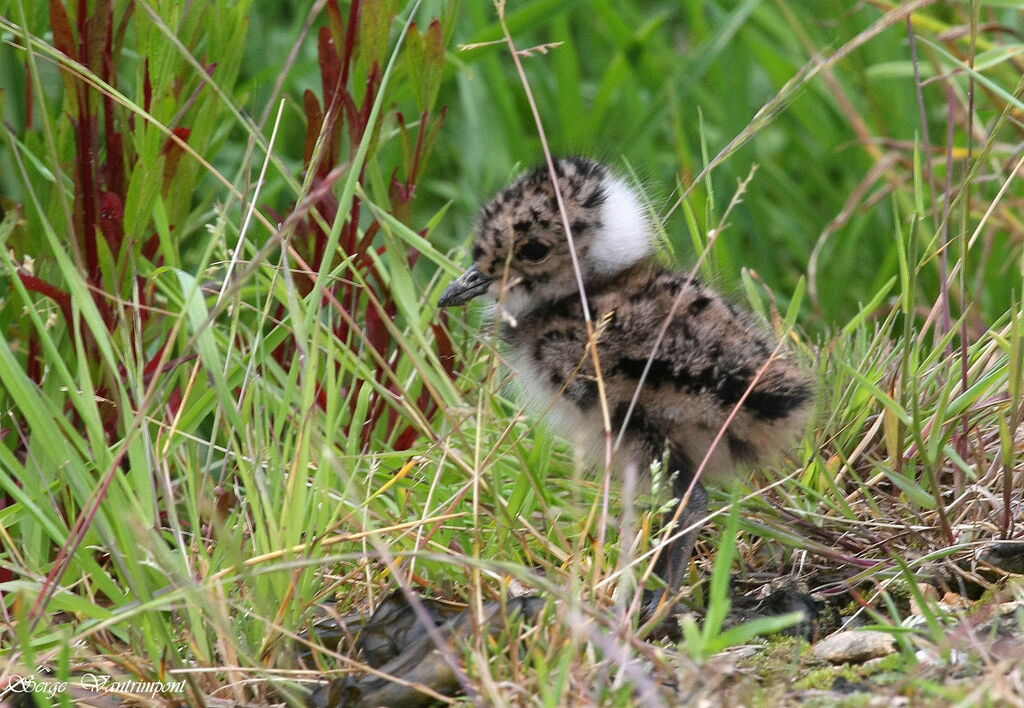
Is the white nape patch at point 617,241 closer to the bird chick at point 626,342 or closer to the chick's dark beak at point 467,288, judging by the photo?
the bird chick at point 626,342

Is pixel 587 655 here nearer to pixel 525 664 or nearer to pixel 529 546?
pixel 525 664

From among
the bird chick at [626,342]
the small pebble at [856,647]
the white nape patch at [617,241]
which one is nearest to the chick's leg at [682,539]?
the bird chick at [626,342]

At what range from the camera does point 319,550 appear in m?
2.44

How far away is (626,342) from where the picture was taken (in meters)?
2.70

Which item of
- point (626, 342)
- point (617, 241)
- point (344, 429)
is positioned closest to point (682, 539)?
point (626, 342)

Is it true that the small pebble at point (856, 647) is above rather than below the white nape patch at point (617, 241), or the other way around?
below

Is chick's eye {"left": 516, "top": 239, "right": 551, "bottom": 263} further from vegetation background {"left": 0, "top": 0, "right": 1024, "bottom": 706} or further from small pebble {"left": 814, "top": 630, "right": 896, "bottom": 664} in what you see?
small pebble {"left": 814, "top": 630, "right": 896, "bottom": 664}

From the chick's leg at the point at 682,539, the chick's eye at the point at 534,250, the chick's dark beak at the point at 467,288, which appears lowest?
the chick's leg at the point at 682,539

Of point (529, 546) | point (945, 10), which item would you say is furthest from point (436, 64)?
point (945, 10)

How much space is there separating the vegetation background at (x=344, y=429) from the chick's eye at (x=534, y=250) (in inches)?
10.6

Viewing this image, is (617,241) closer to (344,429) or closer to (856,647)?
(344,429)

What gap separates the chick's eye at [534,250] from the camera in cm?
298

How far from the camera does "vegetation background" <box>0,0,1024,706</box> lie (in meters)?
2.13

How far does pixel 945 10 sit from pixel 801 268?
131 centimetres
